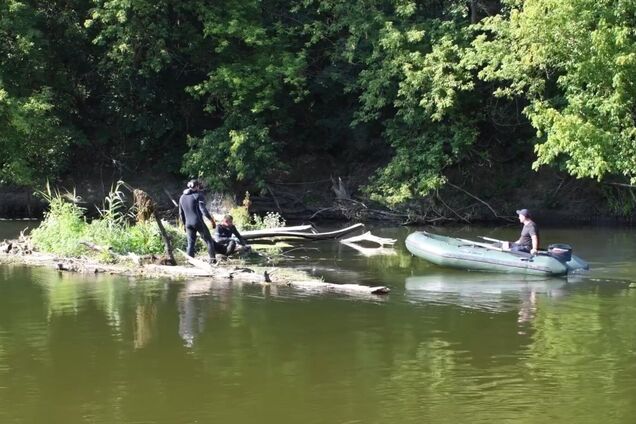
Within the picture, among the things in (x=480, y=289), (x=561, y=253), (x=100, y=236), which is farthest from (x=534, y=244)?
(x=100, y=236)

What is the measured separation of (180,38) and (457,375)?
823 inches

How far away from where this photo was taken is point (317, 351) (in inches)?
371

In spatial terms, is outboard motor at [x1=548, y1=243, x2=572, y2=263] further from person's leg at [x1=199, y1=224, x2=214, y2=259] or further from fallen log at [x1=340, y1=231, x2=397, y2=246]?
person's leg at [x1=199, y1=224, x2=214, y2=259]

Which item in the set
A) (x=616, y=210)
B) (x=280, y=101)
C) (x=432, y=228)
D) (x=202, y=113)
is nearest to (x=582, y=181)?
(x=616, y=210)

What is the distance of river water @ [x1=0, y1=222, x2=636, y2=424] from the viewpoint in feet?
24.4

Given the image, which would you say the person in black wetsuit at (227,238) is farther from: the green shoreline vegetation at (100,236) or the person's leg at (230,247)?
the green shoreline vegetation at (100,236)

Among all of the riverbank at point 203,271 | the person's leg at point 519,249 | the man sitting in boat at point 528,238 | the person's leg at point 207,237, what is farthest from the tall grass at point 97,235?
the man sitting in boat at point 528,238

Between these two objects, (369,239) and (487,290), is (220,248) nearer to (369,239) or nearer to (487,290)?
(369,239)

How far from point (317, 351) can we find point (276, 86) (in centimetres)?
1790

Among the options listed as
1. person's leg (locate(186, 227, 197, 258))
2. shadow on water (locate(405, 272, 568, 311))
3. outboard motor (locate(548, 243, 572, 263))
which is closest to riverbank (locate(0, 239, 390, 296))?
person's leg (locate(186, 227, 197, 258))

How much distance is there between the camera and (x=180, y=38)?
89.6ft

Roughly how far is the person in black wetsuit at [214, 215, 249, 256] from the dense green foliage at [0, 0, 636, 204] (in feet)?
28.1

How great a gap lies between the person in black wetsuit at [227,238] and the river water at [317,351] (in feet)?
6.41

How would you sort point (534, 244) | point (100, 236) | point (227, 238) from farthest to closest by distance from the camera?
point (100, 236)
point (227, 238)
point (534, 244)
